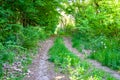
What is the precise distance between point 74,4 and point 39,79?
23.6 m

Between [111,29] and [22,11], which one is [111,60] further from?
[22,11]

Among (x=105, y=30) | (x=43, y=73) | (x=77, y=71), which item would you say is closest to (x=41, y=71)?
(x=43, y=73)

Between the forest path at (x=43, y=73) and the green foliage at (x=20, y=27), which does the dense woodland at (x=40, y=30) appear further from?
the forest path at (x=43, y=73)

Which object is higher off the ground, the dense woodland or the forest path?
the dense woodland

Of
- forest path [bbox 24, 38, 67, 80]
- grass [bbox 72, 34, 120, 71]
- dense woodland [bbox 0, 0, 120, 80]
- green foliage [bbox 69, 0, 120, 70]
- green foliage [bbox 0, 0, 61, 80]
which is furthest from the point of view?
green foliage [bbox 69, 0, 120, 70]

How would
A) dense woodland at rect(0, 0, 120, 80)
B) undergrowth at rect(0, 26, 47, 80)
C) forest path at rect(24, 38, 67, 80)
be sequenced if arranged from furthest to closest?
1. dense woodland at rect(0, 0, 120, 80)
2. forest path at rect(24, 38, 67, 80)
3. undergrowth at rect(0, 26, 47, 80)

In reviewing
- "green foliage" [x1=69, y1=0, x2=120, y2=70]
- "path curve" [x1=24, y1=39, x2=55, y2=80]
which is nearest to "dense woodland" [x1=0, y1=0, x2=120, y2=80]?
"green foliage" [x1=69, y1=0, x2=120, y2=70]

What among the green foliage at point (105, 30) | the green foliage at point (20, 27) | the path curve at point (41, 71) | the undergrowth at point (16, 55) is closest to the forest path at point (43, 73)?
the path curve at point (41, 71)

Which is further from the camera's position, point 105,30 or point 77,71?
point 105,30

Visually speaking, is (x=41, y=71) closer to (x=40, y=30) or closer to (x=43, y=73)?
(x=43, y=73)

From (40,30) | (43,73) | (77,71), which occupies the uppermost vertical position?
(40,30)

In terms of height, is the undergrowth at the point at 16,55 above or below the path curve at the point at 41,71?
above

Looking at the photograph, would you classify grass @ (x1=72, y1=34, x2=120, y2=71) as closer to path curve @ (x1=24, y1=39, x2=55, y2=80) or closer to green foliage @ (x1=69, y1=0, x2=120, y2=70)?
green foliage @ (x1=69, y1=0, x2=120, y2=70)

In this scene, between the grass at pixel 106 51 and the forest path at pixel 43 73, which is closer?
the forest path at pixel 43 73
